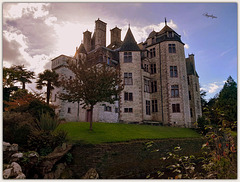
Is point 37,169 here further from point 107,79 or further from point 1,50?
point 107,79

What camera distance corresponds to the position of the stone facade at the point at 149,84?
→ 1022 inches

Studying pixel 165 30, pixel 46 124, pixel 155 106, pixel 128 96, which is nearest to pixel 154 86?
pixel 155 106

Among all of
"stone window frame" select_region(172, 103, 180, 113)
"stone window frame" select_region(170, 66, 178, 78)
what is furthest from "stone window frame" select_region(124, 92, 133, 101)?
"stone window frame" select_region(170, 66, 178, 78)

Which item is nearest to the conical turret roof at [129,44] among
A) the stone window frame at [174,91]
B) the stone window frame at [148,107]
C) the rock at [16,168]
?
the stone window frame at [174,91]

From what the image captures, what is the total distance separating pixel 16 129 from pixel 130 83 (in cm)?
1845

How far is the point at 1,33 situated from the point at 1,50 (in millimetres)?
686

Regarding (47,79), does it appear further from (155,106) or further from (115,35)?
(115,35)

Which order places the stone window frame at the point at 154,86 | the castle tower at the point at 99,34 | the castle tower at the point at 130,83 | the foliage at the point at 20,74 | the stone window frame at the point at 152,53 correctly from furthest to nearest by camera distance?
the castle tower at the point at 99,34 < the stone window frame at the point at 152,53 < the stone window frame at the point at 154,86 < the castle tower at the point at 130,83 < the foliage at the point at 20,74

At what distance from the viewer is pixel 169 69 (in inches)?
1107

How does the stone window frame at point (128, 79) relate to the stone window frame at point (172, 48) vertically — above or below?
below

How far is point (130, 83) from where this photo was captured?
2681 cm

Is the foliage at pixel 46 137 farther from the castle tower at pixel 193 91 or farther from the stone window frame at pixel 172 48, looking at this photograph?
the castle tower at pixel 193 91

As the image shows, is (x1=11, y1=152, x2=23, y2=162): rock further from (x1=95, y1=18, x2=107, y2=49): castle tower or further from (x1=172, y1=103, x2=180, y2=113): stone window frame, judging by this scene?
(x1=95, y1=18, x2=107, y2=49): castle tower

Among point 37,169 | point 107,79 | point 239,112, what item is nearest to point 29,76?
point 107,79
